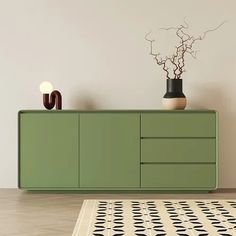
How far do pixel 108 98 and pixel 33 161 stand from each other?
103 centimetres

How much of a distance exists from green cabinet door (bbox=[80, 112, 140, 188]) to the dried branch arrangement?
756mm

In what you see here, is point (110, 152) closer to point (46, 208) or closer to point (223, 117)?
point (46, 208)

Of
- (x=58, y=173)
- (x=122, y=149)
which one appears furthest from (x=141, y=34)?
(x=58, y=173)

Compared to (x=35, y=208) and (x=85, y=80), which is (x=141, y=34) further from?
(x=35, y=208)

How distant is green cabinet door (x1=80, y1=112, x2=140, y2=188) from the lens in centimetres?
555

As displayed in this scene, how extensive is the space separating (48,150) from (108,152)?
22.3 inches

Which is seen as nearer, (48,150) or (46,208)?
(46,208)

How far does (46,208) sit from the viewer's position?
4.73m

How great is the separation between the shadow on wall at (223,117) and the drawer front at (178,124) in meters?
0.49

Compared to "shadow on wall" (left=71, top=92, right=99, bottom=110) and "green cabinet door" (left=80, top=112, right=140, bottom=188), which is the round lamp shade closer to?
"shadow on wall" (left=71, top=92, right=99, bottom=110)

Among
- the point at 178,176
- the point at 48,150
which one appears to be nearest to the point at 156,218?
the point at 178,176

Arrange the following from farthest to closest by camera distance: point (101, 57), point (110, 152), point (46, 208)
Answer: point (101, 57) → point (110, 152) → point (46, 208)

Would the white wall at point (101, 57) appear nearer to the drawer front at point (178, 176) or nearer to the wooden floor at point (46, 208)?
the drawer front at point (178, 176)

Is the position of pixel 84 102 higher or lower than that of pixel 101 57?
lower
